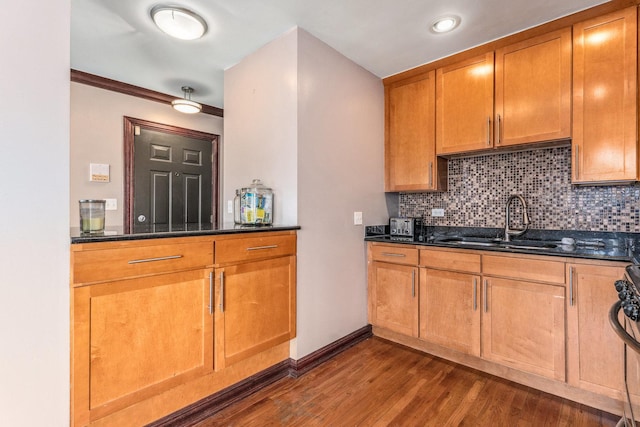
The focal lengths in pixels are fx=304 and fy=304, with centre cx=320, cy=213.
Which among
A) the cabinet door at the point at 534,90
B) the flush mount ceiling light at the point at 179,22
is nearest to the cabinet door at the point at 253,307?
the flush mount ceiling light at the point at 179,22

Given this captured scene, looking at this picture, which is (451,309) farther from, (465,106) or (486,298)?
(465,106)

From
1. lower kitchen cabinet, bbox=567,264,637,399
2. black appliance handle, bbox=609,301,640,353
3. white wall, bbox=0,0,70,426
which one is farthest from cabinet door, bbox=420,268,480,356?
white wall, bbox=0,0,70,426

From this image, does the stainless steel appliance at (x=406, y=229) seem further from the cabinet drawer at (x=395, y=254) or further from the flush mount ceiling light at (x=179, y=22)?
the flush mount ceiling light at (x=179, y=22)

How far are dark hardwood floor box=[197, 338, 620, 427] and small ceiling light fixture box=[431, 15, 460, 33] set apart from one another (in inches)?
96.6

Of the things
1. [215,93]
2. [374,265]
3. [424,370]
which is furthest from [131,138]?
[424,370]

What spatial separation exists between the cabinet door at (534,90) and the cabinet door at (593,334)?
0.96 m

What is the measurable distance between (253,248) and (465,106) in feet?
6.72

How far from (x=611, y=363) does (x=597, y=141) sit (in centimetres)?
134

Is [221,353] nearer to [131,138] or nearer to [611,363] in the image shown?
[611,363]

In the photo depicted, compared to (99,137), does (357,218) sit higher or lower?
lower

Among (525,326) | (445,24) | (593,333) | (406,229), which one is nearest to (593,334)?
(593,333)

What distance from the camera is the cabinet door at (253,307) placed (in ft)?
5.87

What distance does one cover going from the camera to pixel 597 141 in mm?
1965

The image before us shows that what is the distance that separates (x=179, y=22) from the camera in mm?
2023
